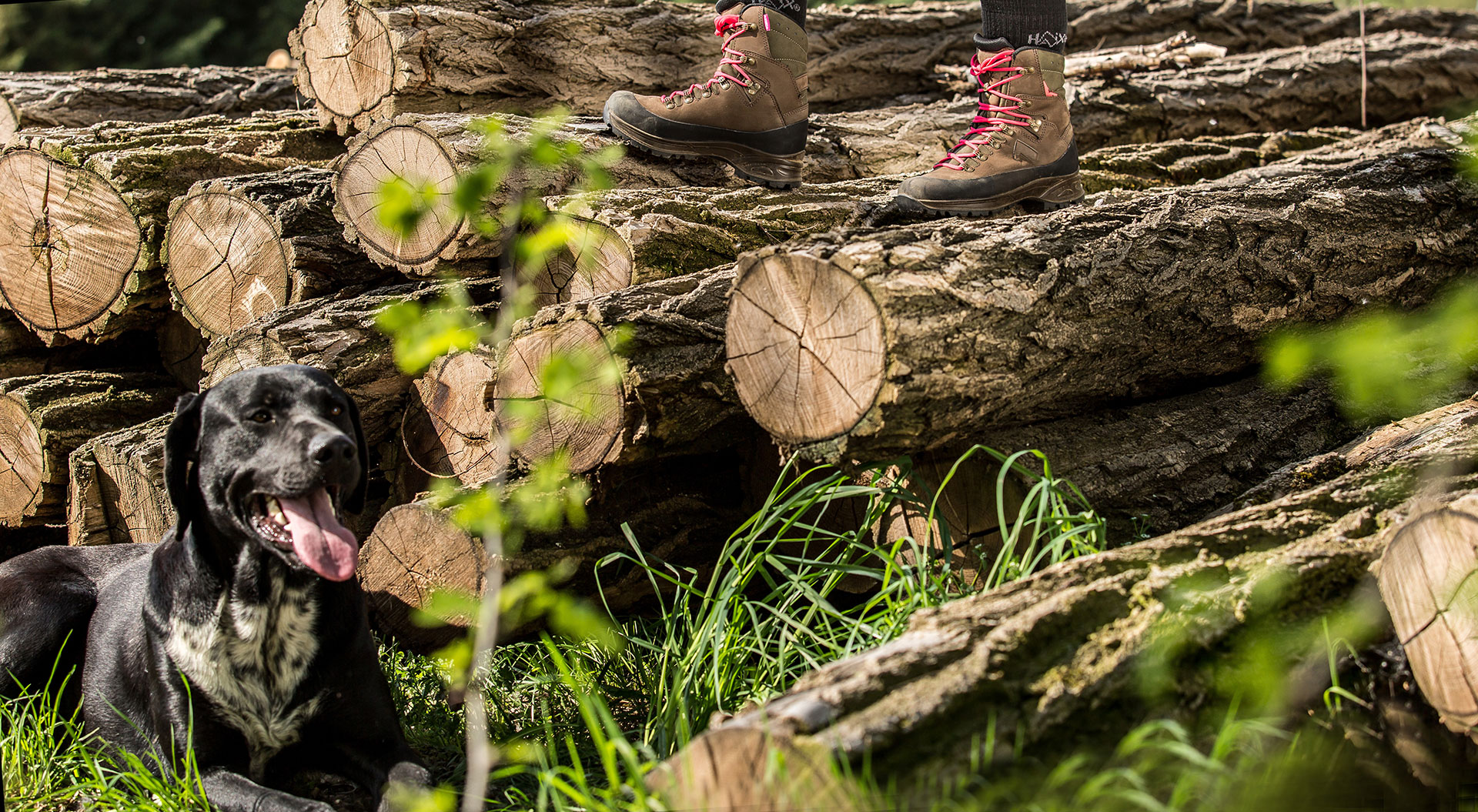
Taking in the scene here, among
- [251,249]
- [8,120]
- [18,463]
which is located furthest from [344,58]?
[8,120]

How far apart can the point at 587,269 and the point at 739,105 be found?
0.86m

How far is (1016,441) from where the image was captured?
9.38ft

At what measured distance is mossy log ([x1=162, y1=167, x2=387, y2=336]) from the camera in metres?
3.64

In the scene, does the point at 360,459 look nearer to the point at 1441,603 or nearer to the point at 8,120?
the point at 1441,603

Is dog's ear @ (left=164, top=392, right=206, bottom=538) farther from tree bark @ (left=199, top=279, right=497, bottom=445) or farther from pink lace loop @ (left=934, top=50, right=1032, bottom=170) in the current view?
pink lace loop @ (left=934, top=50, right=1032, bottom=170)

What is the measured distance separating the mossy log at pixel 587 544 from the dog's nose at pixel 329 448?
2.00ft

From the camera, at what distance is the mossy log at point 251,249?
11.9ft

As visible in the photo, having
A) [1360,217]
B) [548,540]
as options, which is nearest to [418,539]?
[548,540]

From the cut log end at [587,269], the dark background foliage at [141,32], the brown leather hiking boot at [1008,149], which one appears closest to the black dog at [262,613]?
the cut log end at [587,269]

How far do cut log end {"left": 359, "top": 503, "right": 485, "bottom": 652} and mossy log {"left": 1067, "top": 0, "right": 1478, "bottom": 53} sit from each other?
221 inches

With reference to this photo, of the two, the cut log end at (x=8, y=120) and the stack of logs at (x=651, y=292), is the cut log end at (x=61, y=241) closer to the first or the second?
the stack of logs at (x=651, y=292)

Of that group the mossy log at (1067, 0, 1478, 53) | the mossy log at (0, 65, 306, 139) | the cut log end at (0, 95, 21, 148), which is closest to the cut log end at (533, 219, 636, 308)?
the mossy log at (0, 65, 306, 139)

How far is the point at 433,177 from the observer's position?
11.3ft

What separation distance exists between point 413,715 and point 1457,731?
2442mm
